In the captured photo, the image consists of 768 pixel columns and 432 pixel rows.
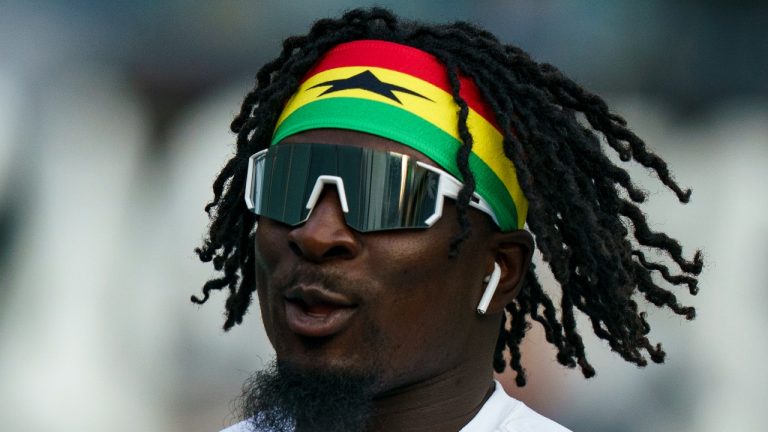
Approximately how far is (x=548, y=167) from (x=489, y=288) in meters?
0.38

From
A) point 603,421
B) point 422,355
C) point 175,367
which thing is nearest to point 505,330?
point 422,355

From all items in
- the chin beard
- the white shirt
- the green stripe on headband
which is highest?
the green stripe on headband

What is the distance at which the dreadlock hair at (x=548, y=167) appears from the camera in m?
3.79

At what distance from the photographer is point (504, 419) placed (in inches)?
152

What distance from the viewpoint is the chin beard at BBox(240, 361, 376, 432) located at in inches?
140

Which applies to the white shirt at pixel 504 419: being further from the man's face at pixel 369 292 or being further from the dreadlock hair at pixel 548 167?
the dreadlock hair at pixel 548 167

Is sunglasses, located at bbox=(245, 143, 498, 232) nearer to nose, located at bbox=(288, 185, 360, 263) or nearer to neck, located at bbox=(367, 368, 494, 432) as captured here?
nose, located at bbox=(288, 185, 360, 263)

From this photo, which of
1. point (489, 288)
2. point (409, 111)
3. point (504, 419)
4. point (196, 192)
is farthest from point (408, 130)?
point (196, 192)

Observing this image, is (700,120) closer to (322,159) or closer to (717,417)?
(717,417)

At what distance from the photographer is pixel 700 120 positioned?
22.3 ft

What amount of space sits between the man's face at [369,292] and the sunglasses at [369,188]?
Result: 26 millimetres

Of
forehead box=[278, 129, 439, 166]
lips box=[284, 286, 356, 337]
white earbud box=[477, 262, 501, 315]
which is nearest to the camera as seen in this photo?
lips box=[284, 286, 356, 337]

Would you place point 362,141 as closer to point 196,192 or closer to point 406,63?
point 406,63

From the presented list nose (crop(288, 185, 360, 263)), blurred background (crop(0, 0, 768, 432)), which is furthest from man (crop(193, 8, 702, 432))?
blurred background (crop(0, 0, 768, 432))
